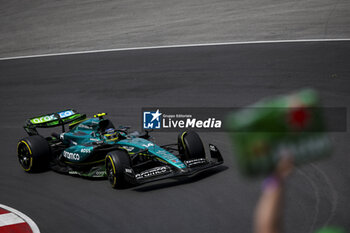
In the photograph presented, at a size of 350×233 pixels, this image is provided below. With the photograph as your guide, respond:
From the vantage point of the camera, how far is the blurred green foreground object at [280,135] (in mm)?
1363

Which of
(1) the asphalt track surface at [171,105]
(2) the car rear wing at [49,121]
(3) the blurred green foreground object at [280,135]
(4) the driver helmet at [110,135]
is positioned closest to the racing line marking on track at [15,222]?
(1) the asphalt track surface at [171,105]

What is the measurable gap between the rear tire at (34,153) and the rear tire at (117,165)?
6.78 ft

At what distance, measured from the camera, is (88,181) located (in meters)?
10.4

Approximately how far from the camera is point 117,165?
9320 millimetres

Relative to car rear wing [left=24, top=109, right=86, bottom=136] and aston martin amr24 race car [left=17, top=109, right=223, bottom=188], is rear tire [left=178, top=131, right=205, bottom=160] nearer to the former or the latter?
aston martin amr24 race car [left=17, top=109, right=223, bottom=188]

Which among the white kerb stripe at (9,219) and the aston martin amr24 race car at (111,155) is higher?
the aston martin amr24 race car at (111,155)

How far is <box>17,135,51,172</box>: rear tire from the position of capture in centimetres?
1089

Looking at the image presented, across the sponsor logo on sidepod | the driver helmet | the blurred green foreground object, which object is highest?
the blurred green foreground object

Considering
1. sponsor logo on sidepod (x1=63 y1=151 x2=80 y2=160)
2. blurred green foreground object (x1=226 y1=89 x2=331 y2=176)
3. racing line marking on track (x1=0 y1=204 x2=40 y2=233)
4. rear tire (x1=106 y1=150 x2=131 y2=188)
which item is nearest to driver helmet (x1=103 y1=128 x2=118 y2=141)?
sponsor logo on sidepod (x1=63 y1=151 x2=80 y2=160)

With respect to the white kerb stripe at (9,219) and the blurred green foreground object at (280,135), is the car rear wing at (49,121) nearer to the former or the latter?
the white kerb stripe at (9,219)

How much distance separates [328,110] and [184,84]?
5208 mm

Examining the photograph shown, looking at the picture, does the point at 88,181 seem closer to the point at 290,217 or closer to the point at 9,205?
the point at 9,205

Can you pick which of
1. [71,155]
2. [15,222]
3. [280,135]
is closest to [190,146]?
[71,155]

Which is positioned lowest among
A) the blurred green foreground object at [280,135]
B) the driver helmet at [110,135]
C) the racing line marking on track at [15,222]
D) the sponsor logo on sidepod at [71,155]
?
the racing line marking on track at [15,222]
